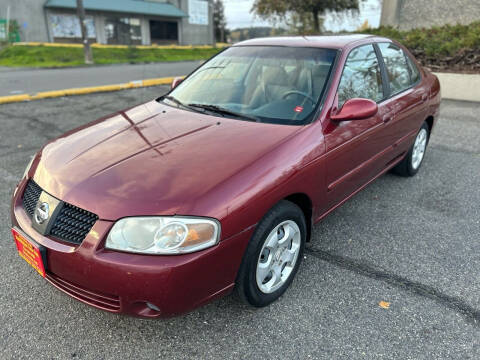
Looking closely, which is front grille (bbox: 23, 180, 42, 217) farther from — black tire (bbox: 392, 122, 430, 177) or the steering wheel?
black tire (bbox: 392, 122, 430, 177)

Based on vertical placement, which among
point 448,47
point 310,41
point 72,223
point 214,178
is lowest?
point 72,223

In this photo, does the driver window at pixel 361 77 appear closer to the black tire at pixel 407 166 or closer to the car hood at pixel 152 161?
the car hood at pixel 152 161

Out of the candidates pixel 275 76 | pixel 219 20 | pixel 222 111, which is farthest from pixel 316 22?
pixel 219 20

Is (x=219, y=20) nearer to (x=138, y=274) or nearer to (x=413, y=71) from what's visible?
(x=413, y=71)

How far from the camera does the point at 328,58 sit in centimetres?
301

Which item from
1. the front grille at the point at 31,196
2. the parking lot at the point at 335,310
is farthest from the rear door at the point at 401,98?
the front grille at the point at 31,196

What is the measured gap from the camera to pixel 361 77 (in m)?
3.22

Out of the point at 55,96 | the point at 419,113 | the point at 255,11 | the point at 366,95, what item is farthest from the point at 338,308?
the point at 255,11

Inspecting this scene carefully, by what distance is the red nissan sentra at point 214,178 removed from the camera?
1876 mm

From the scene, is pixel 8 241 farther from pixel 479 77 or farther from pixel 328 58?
pixel 479 77

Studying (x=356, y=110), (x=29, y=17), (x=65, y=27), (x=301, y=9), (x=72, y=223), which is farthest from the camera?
(x=65, y=27)

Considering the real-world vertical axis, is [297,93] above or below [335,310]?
above

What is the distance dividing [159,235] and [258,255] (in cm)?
63

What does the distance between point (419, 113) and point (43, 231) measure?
149 inches
